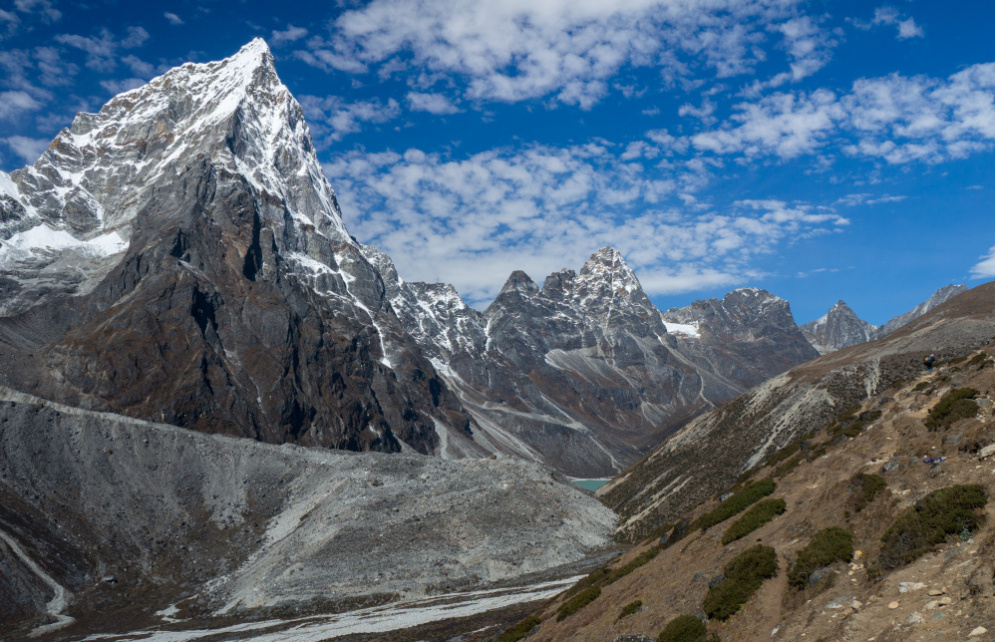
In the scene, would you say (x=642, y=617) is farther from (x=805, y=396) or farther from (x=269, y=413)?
(x=269, y=413)

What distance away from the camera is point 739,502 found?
3064 cm

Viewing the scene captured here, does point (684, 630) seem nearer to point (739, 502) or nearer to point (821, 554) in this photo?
point (821, 554)

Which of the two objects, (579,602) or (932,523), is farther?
(579,602)

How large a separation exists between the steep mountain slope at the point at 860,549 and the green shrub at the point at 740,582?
0.07 m

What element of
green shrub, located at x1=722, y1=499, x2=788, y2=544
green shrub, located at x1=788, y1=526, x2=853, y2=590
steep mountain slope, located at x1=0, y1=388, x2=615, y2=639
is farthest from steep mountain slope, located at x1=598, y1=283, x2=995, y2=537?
green shrub, located at x1=788, y1=526, x2=853, y2=590

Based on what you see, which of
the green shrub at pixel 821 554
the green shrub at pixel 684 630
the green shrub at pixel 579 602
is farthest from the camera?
the green shrub at pixel 579 602

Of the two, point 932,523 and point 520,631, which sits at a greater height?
point 932,523

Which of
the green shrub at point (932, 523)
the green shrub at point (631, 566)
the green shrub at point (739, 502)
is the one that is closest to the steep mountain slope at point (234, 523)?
the green shrub at point (631, 566)

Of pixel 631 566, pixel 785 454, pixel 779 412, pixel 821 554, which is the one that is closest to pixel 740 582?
pixel 821 554

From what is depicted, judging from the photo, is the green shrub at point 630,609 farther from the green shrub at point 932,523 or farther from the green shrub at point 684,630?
the green shrub at point 932,523

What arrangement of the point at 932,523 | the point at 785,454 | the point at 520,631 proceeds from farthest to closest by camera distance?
1. the point at 785,454
2. the point at 520,631
3. the point at 932,523

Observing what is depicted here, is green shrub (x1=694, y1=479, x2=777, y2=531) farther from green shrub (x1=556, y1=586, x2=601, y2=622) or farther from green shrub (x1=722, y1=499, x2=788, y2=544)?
green shrub (x1=556, y1=586, x2=601, y2=622)

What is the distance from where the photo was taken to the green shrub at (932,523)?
17.0m

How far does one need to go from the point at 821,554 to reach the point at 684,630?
5364 millimetres
